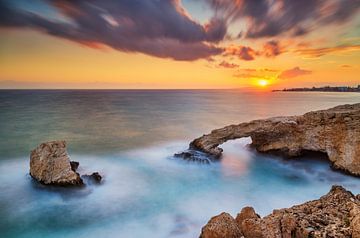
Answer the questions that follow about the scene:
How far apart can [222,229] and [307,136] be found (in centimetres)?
935

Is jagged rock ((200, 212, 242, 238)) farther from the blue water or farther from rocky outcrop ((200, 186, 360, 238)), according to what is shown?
the blue water

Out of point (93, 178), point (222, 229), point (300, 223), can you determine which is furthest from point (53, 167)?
point (300, 223)

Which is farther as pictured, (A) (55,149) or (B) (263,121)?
(B) (263,121)

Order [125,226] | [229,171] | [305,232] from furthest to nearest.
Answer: [229,171] < [125,226] < [305,232]

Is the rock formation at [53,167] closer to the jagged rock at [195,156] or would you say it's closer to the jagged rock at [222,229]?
the jagged rock at [195,156]

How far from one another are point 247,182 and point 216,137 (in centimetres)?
371

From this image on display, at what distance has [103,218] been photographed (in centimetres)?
860

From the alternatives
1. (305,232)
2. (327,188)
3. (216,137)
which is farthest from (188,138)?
(305,232)

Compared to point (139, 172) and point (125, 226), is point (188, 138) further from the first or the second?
point (125, 226)

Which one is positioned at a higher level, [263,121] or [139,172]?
[263,121]

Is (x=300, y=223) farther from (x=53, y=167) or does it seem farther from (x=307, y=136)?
(x=53, y=167)

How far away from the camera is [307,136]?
42.5 feet

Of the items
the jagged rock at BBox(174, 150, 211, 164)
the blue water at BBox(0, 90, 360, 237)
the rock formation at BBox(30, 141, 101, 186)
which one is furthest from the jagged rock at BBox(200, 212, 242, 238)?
the jagged rock at BBox(174, 150, 211, 164)

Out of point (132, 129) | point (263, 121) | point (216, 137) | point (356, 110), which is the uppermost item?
point (356, 110)
